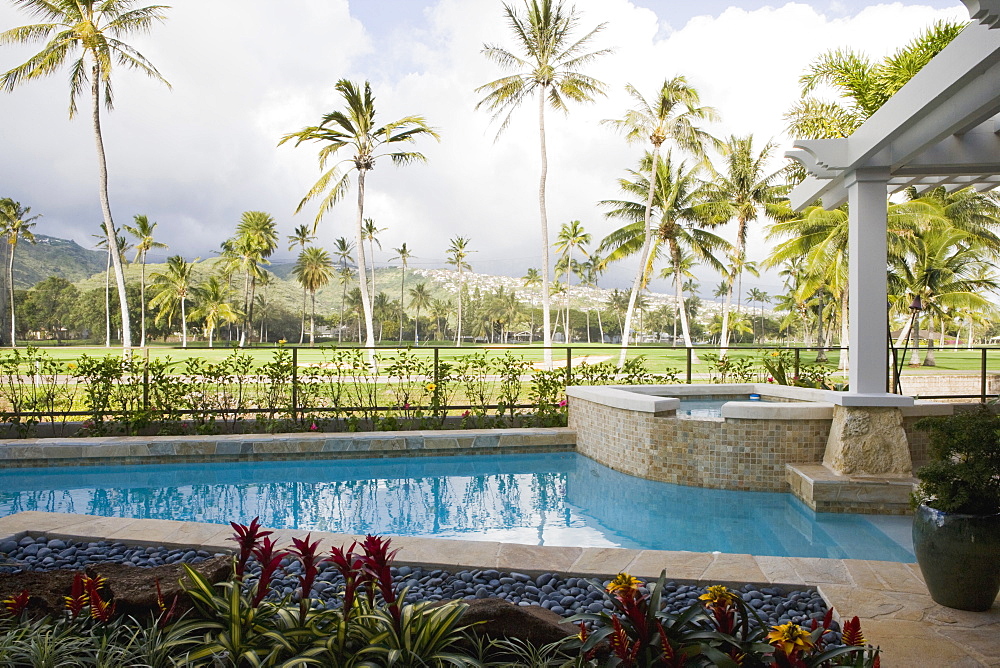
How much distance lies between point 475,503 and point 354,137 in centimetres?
1641

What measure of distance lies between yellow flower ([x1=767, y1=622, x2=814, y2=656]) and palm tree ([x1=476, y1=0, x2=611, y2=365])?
17.8m

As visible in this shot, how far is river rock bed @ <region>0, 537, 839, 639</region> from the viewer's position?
9.37 feet

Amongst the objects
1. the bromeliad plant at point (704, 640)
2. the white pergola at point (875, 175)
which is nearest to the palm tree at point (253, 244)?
the white pergola at point (875, 175)

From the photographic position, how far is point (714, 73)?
2473 centimetres

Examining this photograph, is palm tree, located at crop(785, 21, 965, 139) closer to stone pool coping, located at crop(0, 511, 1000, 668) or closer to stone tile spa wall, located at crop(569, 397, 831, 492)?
stone tile spa wall, located at crop(569, 397, 831, 492)

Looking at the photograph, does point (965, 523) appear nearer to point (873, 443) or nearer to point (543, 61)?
point (873, 443)

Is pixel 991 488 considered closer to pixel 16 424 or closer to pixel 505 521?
pixel 505 521

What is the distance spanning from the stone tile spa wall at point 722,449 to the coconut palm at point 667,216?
20.7 metres

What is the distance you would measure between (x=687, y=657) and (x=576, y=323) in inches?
4030

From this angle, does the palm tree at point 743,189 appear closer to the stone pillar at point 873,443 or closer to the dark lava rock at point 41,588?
the stone pillar at point 873,443

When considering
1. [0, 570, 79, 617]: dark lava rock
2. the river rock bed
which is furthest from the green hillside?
[0, 570, 79, 617]: dark lava rock

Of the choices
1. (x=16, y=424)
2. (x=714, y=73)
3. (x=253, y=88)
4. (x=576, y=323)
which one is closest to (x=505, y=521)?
(x=16, y=424)

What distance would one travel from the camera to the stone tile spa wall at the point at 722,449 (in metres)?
5.65

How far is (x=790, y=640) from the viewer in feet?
5.49
